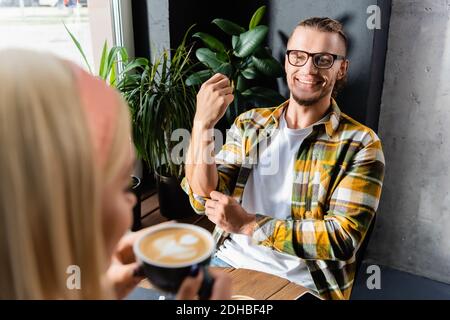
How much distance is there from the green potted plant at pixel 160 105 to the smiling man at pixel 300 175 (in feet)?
1.71

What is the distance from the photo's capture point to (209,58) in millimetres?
2320

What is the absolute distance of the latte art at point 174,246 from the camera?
57 centimetres

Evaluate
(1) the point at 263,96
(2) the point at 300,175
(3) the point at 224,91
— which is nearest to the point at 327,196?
(2) the point at 300,175

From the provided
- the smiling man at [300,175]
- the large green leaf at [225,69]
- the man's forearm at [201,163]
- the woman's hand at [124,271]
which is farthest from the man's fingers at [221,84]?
the large green leaf at [225,69]

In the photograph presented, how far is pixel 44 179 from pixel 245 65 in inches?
78.1

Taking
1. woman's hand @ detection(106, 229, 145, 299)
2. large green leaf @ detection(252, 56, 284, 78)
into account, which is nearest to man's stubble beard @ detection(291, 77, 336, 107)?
large green leaf @ detection(252, 56, 284, 78)

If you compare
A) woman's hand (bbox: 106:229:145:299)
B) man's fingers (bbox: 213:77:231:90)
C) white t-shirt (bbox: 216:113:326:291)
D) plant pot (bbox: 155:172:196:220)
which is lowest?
plant pot (bbox: 155:172:196:220)

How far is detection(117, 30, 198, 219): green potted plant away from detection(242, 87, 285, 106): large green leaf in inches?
11.2

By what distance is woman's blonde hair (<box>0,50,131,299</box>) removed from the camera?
440mm

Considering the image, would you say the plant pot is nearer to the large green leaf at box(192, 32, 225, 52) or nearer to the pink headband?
the large green leaf at box(192, 32, 225, 52)

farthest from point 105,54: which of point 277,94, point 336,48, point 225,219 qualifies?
point 225,219

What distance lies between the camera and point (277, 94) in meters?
2.30

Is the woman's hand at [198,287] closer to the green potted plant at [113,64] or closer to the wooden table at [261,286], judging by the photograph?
the wooden table at [261,286]

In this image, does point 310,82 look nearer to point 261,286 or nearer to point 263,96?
point 263,96
